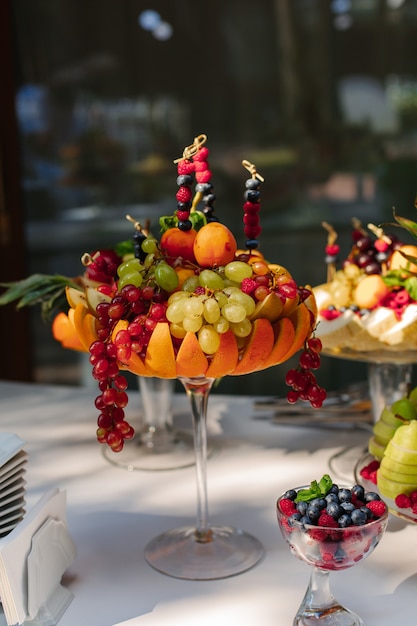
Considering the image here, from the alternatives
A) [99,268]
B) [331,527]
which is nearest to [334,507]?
[331,527]

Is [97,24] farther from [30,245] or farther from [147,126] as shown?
[30,245]

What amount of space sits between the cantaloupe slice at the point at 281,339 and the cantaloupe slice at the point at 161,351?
119 mm

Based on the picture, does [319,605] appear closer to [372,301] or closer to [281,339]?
[281,339]

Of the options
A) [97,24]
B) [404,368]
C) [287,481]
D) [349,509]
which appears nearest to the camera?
[349,509]

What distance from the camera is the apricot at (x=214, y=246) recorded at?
98 cm

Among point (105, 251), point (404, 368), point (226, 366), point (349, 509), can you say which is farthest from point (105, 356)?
point (404, 368)

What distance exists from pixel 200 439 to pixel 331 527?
299mm

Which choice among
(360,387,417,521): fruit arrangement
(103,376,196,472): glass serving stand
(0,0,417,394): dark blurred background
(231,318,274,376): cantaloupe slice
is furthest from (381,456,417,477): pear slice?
(0,0,417,394): dark blurred background

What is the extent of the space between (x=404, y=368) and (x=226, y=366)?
579 mm

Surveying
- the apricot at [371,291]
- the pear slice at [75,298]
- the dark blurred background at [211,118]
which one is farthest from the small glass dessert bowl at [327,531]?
the dark blurred background at [211,118]

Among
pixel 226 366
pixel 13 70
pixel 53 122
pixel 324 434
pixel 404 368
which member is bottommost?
pixel 324 434

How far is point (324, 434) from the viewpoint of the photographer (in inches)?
59.1

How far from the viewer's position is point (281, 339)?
97 centimetres

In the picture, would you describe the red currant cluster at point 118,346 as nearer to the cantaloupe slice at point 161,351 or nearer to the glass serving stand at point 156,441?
the cantaloupe slice at point 161,351
